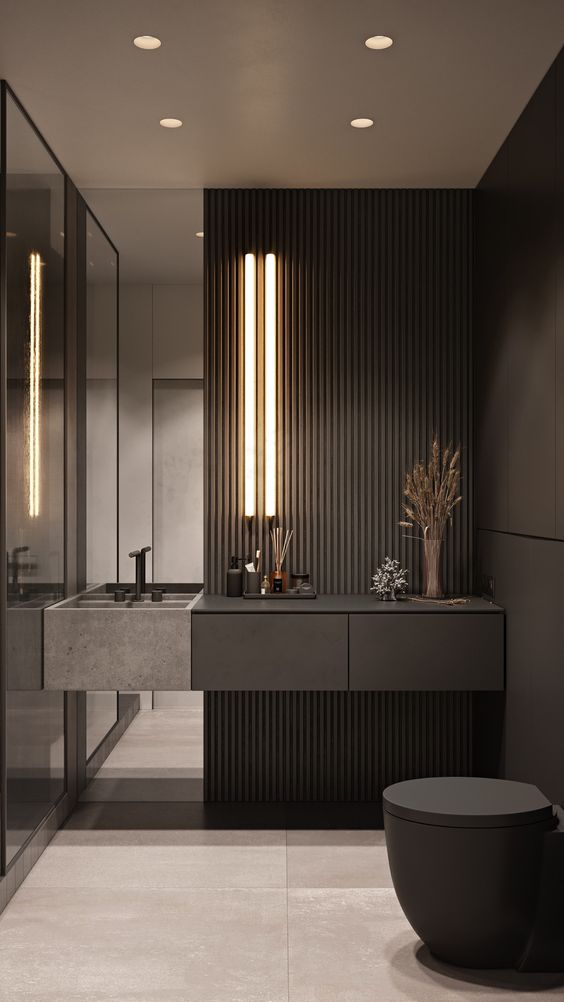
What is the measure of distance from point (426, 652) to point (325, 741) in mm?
774

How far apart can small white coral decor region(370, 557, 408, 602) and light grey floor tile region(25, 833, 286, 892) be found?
103cm

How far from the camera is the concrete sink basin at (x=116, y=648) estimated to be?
3.67 m

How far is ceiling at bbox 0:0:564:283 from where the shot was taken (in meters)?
2.79

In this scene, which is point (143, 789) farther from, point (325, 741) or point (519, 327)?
point (519, 327)

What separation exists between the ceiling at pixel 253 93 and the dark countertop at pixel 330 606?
1435 mm

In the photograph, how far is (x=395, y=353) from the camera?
14.0ft

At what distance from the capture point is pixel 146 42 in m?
2.93

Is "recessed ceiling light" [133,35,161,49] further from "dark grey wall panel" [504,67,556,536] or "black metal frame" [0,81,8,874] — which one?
"dark grey wall panel" [504,67,556,536]

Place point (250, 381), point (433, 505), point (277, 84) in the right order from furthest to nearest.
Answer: point (250, 381)
point (433, 505)
point (277, 84)

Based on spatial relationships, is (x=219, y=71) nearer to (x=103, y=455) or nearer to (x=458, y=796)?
(x=103, y=455)

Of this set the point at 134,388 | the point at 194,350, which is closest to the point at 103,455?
the point at 134,388

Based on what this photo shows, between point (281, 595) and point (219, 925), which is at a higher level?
point (281, 595)

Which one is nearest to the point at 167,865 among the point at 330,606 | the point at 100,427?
the point at 330,606

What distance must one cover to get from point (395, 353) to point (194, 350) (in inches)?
34.2
